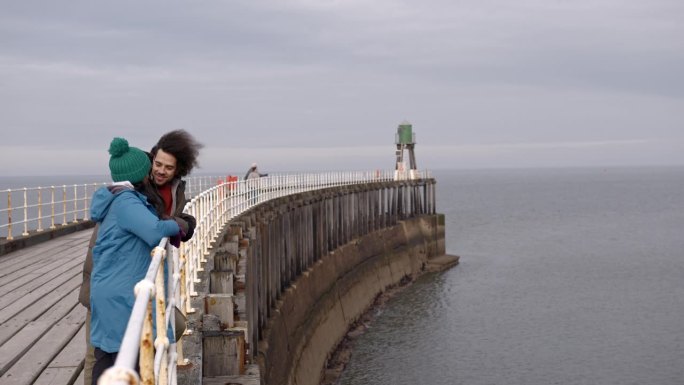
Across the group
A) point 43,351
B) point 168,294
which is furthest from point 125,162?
point 43,351

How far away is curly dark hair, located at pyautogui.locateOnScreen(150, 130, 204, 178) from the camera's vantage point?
4738 millimetres

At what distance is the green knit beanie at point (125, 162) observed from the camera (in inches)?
158

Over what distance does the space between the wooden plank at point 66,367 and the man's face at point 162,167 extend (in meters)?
2.13

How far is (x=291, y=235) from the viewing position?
25391 mm

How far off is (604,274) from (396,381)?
24.7 meters

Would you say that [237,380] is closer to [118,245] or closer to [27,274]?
[118,245]

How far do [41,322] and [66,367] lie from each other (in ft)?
6.37

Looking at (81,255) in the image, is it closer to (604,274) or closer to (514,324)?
(514,324)

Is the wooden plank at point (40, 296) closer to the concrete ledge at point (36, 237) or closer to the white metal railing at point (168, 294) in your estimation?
the white metal railing at point (168, 294)

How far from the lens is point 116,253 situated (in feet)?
13.2

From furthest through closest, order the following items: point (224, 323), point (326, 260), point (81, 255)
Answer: point (326, 260)
point (81, 255)
point (224, 323)

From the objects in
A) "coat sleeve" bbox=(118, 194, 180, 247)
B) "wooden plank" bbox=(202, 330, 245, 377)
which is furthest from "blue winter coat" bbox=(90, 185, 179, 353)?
"wooden plank" bbox=(202, 330, 245, 377)

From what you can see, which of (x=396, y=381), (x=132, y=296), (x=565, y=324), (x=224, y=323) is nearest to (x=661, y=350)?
(x=565, y=324)

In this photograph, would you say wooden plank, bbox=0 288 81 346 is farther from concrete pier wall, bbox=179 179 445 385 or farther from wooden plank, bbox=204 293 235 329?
wooden plank, bbox=204 293 235 329
